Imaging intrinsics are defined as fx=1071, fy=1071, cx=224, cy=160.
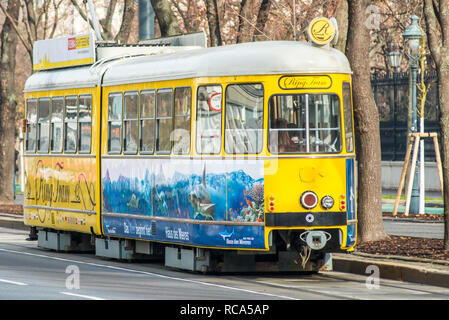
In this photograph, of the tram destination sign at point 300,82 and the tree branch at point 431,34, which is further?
the tree branch at point 431,34

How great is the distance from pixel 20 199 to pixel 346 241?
971 inches

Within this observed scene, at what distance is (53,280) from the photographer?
14.3m

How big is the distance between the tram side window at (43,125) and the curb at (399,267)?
20.0ft

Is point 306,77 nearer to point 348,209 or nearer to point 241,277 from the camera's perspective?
point 348,209

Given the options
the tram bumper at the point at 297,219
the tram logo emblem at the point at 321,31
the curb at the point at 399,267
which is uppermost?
the tram logo emblem at the point at 321,31

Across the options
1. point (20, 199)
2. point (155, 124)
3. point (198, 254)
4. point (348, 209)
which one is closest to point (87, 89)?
point (155, 124)

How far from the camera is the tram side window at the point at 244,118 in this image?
14.3 m

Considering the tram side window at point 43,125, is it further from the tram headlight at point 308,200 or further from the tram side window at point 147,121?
the tram headlight at point 308,200

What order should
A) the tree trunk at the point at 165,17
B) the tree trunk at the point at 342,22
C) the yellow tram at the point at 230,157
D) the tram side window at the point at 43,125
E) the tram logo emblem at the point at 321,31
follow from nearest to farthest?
the yellow tram at the point at 230,157 < the tram logo emblem at the point at 321,31 < the tram side window at the point at 43,125 < the tree trunk at the point at 342,22 < the tree trunk at the point at 165,17

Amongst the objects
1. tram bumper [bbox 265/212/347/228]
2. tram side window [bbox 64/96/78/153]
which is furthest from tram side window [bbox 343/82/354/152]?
tram side window [bbox 64/96/78/153]

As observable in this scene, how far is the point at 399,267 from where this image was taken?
14.5 meters

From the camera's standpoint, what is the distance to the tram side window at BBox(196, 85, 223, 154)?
14.6m

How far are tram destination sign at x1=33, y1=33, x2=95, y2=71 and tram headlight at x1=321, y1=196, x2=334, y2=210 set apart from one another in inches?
224

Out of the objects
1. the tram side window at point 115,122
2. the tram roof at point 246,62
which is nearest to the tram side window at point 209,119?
the tram roof at point 246,62
